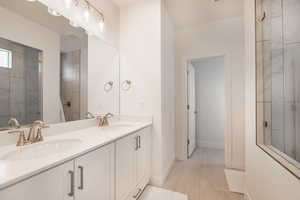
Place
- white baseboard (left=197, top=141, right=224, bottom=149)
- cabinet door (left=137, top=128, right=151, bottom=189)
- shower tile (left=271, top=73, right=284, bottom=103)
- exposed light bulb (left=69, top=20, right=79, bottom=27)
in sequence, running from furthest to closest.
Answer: white baseboard (left=197, top=141, right=224, bottom=149) → cabinet door (left=137, top=128, right=151, bottom=189) → exposed light bulb (left=69, top=20, right=79, bottom=27) → shower tile (left=271, top=73, right=284, bottom=103)

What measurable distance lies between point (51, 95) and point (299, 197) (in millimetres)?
1973

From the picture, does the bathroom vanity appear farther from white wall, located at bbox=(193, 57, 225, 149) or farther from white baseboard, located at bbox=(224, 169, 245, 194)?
white wall, located at bbox=(193, 57, 225, 149)

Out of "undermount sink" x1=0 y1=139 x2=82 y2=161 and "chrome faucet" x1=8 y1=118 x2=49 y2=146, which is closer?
"undermount sink" x1=0 y1=139 x2=82 y2=161

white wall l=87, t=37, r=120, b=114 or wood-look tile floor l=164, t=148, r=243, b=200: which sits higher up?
white wall l=87, t=37, r=120, b=114

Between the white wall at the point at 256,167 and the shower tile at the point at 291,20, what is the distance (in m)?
0.25

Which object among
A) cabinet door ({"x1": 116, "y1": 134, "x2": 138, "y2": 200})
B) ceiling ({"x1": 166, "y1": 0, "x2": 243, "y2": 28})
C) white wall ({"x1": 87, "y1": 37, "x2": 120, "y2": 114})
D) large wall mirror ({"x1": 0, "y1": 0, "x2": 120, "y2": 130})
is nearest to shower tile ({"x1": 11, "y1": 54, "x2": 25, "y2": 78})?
large wall mirror ({"x1": 0, "y1": 0, "x2": 120, "y2": 130})

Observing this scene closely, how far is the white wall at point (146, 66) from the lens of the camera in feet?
7.00

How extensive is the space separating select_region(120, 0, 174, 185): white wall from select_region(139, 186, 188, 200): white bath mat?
0.14m

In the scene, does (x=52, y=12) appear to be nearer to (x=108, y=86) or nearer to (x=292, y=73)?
(x=108, y=86)

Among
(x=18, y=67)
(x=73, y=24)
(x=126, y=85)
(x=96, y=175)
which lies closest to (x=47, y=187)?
(x=96, y=175)

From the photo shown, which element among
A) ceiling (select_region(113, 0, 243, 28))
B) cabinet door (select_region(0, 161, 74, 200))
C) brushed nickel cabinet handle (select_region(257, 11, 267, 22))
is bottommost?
cabinet door (select_region(0, 161, 74, 200))

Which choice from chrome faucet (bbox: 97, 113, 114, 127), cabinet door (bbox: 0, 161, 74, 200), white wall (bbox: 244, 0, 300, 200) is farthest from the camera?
chrome faucet (bbox: 97, 113, 114, 127)

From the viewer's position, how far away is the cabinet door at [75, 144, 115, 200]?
3.08ft

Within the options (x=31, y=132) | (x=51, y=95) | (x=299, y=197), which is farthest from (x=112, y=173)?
(x=299, y=197)
